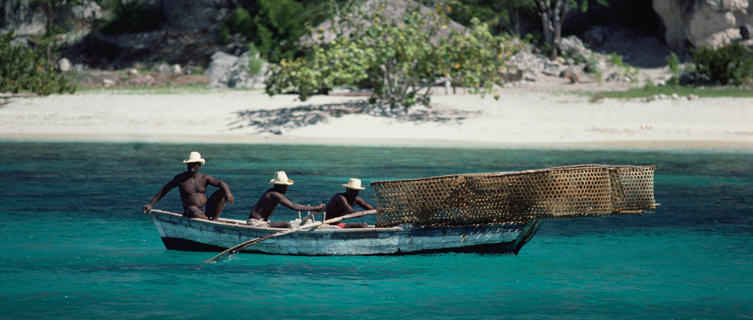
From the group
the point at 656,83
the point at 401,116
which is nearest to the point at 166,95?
the point at 401,116

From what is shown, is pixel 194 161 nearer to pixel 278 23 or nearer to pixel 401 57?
pixel 401 57

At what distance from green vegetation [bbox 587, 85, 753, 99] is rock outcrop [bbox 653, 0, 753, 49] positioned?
A: 7538 mm

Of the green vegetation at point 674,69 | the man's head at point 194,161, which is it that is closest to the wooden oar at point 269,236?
the man's head at point 194,161

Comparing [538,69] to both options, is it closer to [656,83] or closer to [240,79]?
[656,83]

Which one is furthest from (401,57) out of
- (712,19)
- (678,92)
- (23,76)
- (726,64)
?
(712,19)

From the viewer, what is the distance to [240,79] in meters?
45.4

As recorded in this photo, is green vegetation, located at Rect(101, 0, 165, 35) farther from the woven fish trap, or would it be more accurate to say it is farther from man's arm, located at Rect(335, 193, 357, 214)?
the woven fish trap

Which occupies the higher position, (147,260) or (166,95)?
(166,95)


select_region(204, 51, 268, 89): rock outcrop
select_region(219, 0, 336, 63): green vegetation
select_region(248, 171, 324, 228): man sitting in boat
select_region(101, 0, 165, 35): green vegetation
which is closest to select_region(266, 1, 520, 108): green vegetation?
select_region(204, 51, 268, 89): rock outcrop

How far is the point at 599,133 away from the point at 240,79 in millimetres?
19336

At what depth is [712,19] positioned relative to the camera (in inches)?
1778

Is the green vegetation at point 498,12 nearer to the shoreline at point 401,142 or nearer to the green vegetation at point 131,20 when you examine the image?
the green vegetation at point 131,20

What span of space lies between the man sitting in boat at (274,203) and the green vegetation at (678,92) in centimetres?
2491

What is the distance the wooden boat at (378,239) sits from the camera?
12984mm
